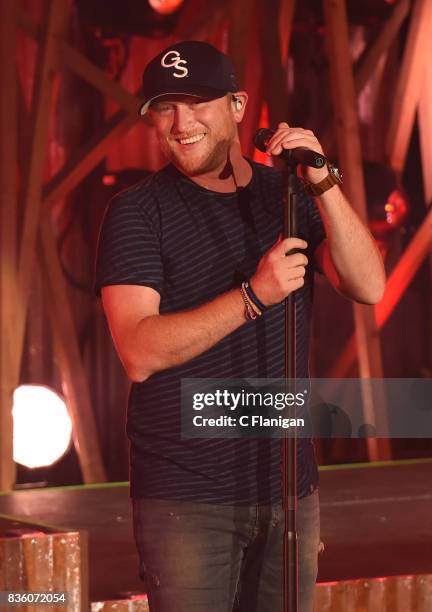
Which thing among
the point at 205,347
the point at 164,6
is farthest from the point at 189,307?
the point at 164,6

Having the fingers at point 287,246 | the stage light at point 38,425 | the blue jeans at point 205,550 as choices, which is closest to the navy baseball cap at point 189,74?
the fingers at point 287,246

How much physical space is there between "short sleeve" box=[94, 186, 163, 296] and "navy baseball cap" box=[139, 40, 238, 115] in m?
0.12

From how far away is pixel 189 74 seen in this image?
140 cm

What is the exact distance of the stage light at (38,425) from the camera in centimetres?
402

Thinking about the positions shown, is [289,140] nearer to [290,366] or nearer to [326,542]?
[290,366]

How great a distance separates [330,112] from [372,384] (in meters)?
1.26

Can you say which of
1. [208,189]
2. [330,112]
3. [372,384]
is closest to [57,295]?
[372,384]

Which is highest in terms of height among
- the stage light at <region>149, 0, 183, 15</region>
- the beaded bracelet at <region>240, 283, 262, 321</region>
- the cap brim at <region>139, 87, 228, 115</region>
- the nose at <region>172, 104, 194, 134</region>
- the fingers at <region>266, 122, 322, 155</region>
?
the stage light at <region>149, 0, 183, 15</region>

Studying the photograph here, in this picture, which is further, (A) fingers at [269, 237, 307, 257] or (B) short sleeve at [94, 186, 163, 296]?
(B) short sleeve at [94, 186, 163, 296]

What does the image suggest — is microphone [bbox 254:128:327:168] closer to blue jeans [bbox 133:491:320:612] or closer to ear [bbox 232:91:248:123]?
ear [bbox 232:91:248:123]

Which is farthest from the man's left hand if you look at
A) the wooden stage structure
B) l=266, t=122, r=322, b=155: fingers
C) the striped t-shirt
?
the wooden stage structure

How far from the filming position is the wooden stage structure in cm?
201

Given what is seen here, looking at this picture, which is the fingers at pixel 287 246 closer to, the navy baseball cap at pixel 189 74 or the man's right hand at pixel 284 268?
the man's right hand at pixel 284 268

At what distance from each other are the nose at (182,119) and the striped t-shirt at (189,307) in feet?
0.25
